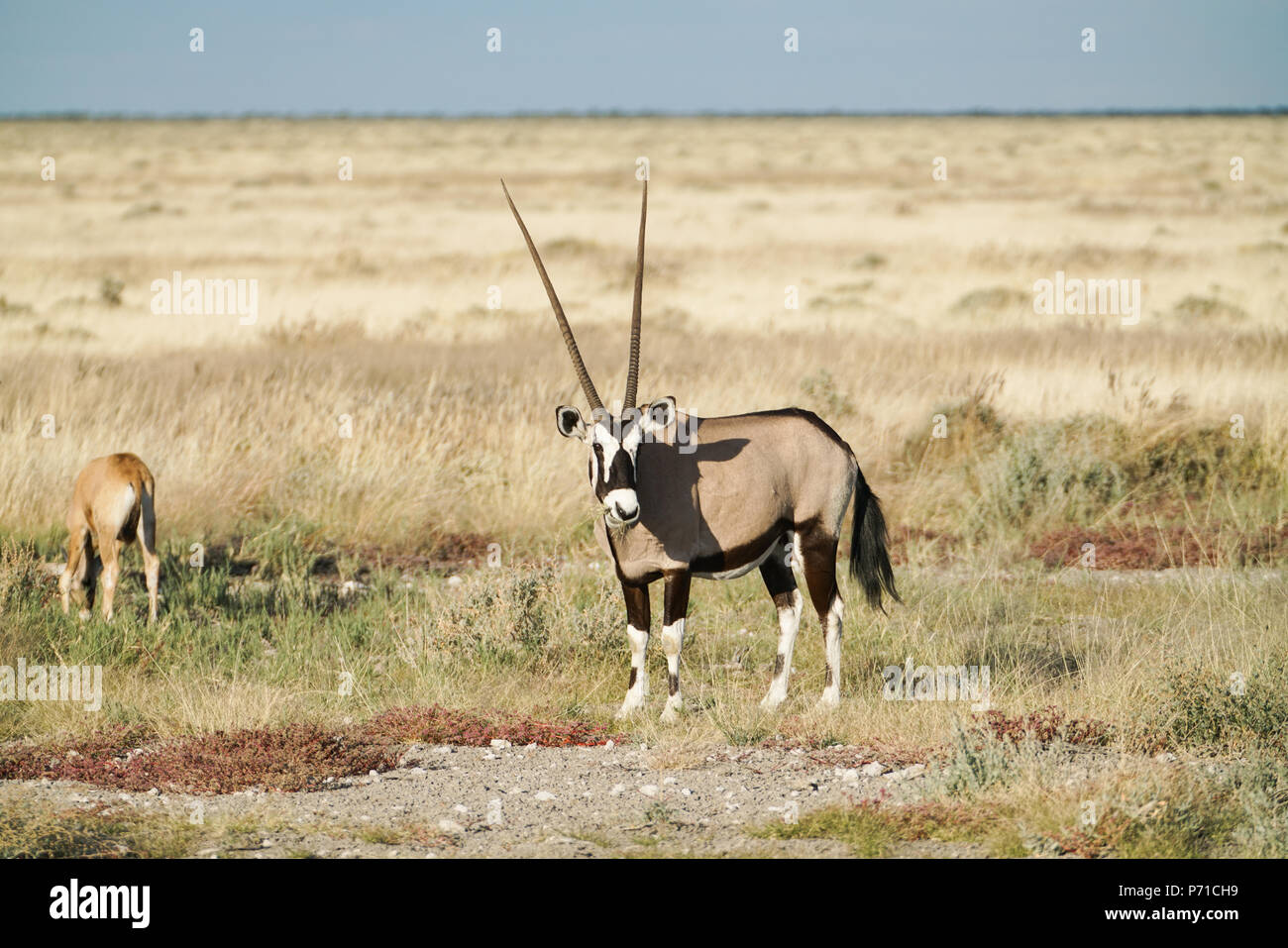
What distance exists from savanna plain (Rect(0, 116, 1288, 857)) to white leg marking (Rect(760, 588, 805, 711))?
175mm

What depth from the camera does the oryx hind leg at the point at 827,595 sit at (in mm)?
8062

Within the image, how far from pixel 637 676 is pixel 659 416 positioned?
1.63m

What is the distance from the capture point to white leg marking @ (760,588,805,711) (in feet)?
26.6

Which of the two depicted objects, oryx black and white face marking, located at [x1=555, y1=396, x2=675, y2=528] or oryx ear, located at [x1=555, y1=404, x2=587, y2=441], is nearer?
oryx black and white face marking, located at [x1=555, y1=396, x2=675, y2=528]

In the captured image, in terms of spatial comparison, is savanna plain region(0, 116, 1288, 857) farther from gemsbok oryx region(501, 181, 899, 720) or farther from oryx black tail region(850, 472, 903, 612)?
oryx black tail region(850, 472, 903, 612)

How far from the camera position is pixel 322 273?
32.1 metres

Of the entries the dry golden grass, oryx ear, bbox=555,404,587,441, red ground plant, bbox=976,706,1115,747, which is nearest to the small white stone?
red ground plant, bbox=976,706,1115,747

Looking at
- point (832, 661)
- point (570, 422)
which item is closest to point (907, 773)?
point (832, 661)

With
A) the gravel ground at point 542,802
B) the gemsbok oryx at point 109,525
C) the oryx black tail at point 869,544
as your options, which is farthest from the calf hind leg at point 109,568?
the oryx black tail at point 869,544

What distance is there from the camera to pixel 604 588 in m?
10.1

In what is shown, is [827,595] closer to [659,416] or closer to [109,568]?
[659,416]

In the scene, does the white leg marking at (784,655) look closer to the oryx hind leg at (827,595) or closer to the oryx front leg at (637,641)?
the oryx hind leg at (827,595)
